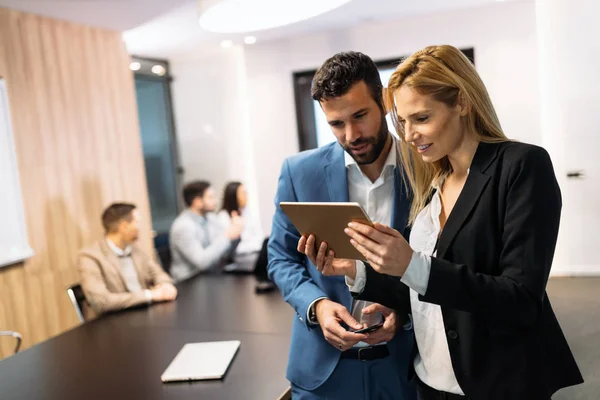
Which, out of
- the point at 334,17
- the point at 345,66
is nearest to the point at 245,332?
the point at 345,66

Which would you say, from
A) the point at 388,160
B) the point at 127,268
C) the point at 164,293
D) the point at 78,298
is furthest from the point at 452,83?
the point at 127,268

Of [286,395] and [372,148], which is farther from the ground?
[372,148]

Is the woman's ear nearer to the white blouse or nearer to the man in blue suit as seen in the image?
the white blouse

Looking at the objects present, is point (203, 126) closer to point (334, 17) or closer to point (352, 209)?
point (334, 17)

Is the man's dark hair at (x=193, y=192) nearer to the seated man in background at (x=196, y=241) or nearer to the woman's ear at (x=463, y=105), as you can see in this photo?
the seated man in background at (x=196, y=241)

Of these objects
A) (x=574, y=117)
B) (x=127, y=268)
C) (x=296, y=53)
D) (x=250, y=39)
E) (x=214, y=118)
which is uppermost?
(x=250, y=39)

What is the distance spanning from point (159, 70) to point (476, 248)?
6.30 metres

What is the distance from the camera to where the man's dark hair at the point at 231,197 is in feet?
16.6

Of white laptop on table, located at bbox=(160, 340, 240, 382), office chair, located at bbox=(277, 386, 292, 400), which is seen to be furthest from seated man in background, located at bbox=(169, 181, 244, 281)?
office chair, located at bbox=(277, 386, 292, 400)

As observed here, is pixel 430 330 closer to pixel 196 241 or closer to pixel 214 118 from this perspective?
pixel 196 241

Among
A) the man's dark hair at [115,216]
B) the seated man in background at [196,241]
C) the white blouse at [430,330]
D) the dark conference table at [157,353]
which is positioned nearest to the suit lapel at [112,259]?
the man's dark hair at [115,216]

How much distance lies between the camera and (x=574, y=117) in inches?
61.3

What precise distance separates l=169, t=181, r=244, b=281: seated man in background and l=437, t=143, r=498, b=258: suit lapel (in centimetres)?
331

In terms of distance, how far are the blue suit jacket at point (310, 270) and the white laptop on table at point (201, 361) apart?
0.51 meters
